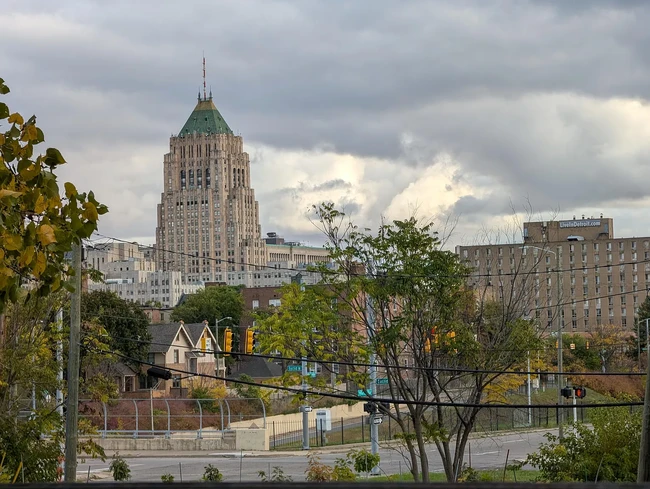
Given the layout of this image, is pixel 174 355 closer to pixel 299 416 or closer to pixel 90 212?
pixel 299 416

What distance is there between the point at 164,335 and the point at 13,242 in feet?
255

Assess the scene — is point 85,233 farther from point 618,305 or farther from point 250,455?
point 618,305

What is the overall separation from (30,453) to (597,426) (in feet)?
44.7

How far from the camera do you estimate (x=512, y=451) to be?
45250 millimetres

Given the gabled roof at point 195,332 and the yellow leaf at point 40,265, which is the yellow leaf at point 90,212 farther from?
the gabled roof at point 195,332

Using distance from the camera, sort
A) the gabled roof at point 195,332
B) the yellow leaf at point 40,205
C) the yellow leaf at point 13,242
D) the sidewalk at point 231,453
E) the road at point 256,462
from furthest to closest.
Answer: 1. the gabled roof at point 195,332
2. the sidewalk at point 231,453
3. the road at point 256,462
4. the yellow leaf at point 40,205
5. the yellow leaf at point 13,242

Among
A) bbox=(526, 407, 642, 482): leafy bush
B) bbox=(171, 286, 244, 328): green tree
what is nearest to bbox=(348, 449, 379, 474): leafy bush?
bbox=(526, 407, 642, 482): leafy bush

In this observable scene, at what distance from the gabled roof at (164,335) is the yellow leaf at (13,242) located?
7285 centimetres

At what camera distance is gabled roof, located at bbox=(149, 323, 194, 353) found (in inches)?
3238

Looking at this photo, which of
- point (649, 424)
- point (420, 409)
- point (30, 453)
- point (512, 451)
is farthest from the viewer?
point (512, 451)

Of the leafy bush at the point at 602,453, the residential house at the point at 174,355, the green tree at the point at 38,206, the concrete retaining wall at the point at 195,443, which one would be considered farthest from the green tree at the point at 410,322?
the residential house at the point at 174,355

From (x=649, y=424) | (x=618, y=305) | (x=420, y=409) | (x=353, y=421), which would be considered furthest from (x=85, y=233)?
(x=618, y=305)

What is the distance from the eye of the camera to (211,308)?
5241 inches

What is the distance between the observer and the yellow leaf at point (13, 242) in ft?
28.6
